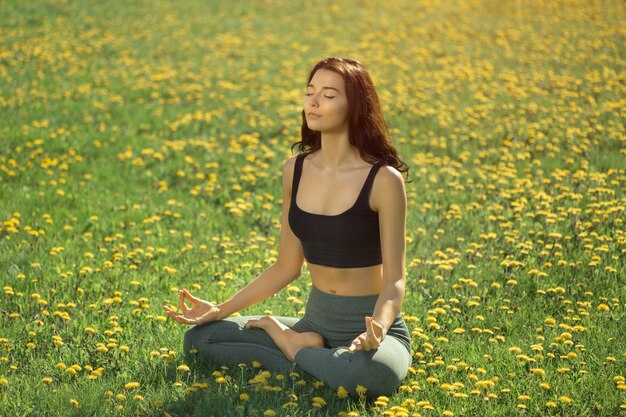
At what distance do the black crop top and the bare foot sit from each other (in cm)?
35

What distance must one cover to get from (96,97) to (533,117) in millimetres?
5436

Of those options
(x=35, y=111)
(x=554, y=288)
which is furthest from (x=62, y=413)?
(x=35, y=111)

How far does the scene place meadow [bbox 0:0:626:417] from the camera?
147 inches

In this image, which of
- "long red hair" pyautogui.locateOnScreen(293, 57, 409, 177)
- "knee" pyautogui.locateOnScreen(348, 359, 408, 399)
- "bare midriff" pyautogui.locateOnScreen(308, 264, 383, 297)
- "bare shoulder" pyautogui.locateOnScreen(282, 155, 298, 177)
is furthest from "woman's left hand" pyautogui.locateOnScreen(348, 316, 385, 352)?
"bare shoulder" pyautogui.locateOnScreen(282, 155, 298, 177)

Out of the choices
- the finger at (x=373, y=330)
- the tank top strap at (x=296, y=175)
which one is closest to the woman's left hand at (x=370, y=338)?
the finger at (x=373, y=330)

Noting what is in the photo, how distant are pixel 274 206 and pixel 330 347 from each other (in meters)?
3.26

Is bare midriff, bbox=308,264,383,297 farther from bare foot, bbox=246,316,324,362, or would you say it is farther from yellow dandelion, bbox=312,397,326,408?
yellow dandelion, bbox=312,397,326,408

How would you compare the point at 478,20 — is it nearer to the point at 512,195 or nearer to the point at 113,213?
the point at 512,195

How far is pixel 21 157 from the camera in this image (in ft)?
26.1

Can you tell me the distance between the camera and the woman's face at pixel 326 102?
370 cm

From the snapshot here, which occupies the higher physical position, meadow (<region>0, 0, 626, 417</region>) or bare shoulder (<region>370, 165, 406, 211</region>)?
bare shoulder (<region>370, 165, 406, 211</region>)

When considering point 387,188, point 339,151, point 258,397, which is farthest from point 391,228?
point 258,397

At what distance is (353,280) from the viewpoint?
3.80 m

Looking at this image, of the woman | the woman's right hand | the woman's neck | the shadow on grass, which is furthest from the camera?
the woman's right hand
